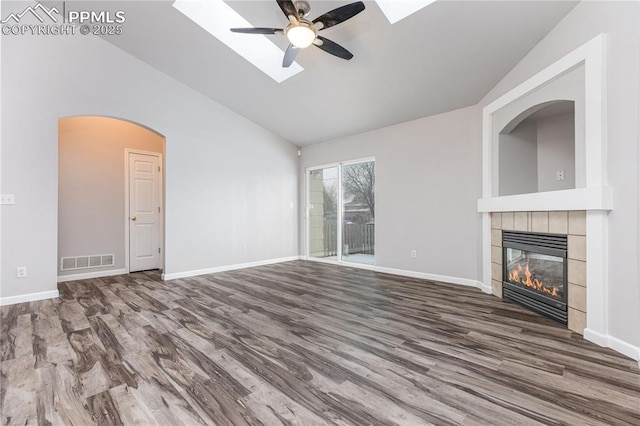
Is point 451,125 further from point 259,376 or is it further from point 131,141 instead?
point 131,141

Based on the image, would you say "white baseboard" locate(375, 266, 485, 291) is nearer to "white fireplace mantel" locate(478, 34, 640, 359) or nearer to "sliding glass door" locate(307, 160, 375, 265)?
"sliding glass door" locate(307, 160, 375, 265)

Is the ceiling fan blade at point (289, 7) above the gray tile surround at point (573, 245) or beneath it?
above

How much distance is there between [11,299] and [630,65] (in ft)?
21.6

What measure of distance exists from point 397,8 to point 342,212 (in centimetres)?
370

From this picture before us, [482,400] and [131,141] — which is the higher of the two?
[131,141]

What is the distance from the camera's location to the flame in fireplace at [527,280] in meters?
2.93

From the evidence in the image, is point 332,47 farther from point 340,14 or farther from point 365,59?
point 365,59

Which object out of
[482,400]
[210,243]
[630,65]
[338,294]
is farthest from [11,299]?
[630,65]

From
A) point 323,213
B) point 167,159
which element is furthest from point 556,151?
point 167,159

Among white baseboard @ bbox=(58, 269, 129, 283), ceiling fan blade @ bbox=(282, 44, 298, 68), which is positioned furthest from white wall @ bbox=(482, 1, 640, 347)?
white baseboard @ bbox=(58, 269, 129, 283)

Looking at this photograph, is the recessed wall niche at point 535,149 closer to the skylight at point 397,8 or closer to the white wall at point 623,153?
the white wall at point 623,153

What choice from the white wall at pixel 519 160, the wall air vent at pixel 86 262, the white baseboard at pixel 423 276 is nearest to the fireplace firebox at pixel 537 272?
the white baseboard at pixel 423 276

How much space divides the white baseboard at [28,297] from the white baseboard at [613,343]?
19.3 feet

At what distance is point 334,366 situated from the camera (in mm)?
1982
